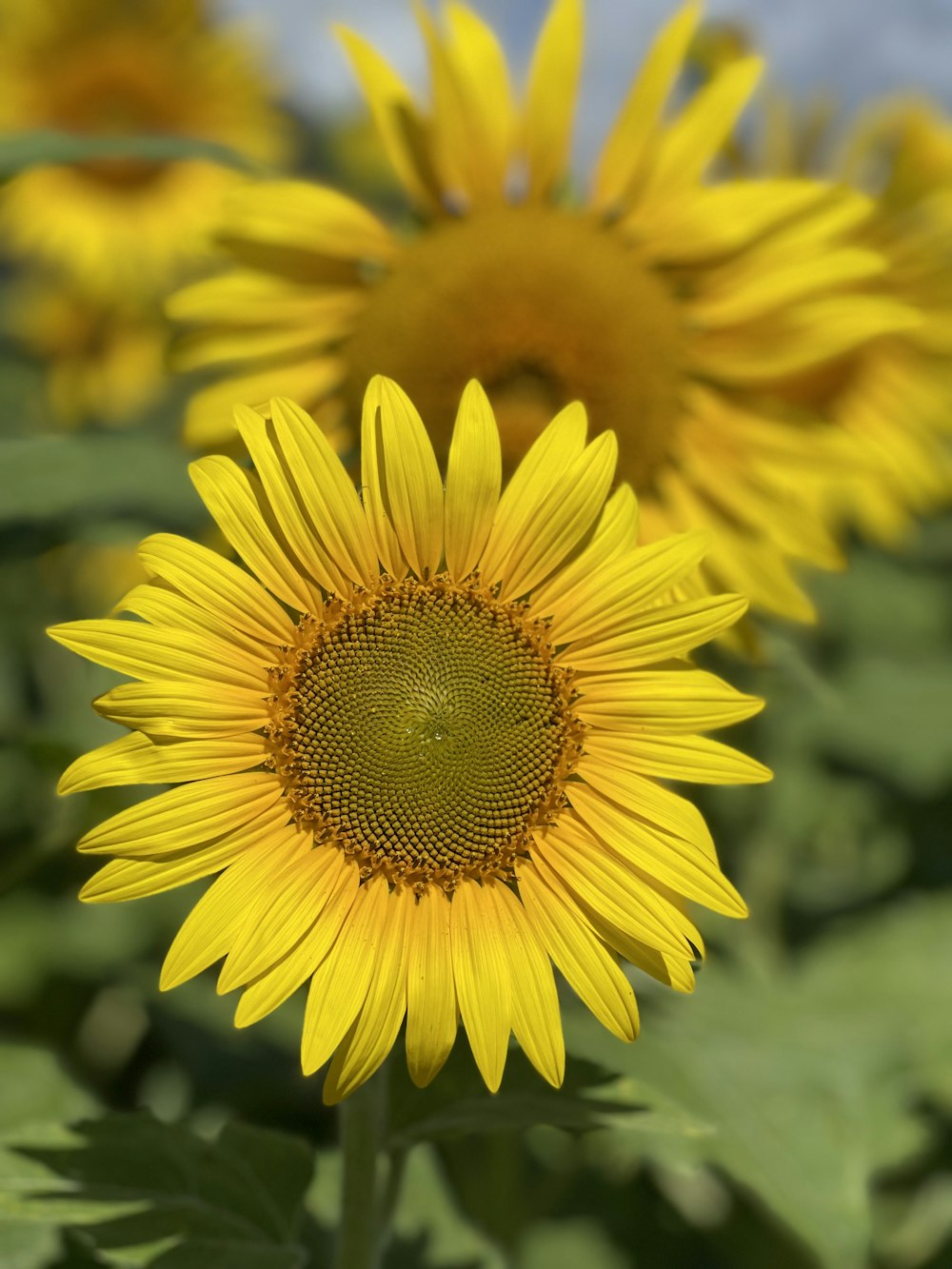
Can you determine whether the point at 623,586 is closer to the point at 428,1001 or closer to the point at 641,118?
the point at 428,1001

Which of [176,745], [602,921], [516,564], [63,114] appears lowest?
[602,921]

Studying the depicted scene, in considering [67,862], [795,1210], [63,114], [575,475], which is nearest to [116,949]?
[67,862]

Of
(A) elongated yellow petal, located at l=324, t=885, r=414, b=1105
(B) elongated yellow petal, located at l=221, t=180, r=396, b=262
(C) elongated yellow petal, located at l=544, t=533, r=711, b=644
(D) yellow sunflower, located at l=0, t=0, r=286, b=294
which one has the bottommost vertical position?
(A) elongated yellow petal, located at l=324, t=885, r=414, b=1105

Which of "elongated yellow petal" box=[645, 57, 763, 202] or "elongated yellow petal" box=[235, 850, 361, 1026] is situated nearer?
"elongated yellow petal" box=[235, 850, 361, 1026]

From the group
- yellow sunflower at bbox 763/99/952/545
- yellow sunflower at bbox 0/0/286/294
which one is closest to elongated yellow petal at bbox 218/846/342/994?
yellow sunflower at bbox 763/99/952/545

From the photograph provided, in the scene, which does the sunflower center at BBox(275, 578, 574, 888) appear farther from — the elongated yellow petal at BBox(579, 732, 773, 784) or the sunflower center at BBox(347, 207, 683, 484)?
the sunflower center at BBox(347, 207, 683, 484)

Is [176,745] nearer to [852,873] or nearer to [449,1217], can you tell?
[449,1217]
